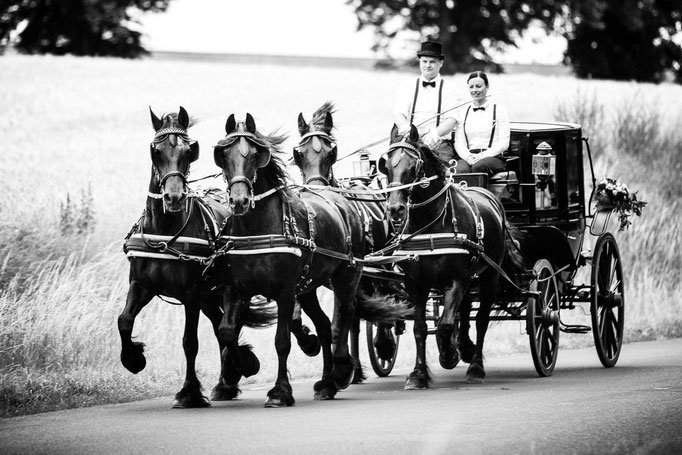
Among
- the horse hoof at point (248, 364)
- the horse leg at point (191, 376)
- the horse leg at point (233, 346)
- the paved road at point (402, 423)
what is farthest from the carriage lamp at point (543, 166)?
the horse leg at point (191, 376)

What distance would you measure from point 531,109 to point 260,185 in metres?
18.6

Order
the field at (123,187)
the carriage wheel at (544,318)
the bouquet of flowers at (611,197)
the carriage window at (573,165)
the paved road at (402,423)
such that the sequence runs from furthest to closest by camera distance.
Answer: the bouquet of flowers at (611,197), the carriage window at (573,165), the field at (123,187), the carriage wheel at (544,318), the paved road at (402,423)

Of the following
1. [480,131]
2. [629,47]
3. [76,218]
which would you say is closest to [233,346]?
[480,131]

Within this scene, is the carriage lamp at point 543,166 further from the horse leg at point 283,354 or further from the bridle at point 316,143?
the horse leg at point 283,354

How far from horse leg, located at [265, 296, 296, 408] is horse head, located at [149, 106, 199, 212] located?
1073mm

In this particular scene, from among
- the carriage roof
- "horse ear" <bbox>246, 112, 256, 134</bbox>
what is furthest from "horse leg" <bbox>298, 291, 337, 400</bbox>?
the carriage roof

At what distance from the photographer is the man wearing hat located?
37.6 feet

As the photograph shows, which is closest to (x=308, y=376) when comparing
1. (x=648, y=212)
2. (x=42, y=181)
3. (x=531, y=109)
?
(x=42, y=181)

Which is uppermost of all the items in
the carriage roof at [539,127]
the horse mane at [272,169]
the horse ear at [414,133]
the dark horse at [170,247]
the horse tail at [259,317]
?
the carriage roof at [539,127]

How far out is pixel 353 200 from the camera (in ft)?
35.3

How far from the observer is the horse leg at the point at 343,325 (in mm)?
9906

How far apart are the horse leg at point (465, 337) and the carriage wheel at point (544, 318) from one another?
555 mm

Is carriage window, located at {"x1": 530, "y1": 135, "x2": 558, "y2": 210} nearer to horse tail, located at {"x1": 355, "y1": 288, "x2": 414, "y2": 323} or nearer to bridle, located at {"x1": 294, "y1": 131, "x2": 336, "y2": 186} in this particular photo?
horse tail, located at {"x1": 355, "y1": 288, "x2": 414, "y2": 323}

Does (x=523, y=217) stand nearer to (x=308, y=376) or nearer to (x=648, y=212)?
(x=308, y=376)
